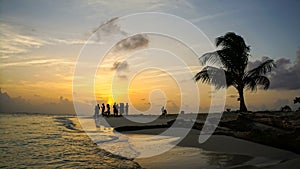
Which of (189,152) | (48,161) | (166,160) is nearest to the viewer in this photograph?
(166,160)

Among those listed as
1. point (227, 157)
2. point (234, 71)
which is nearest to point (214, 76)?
point (234, 71)

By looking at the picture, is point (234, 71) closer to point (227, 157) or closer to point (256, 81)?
point (256, 81)

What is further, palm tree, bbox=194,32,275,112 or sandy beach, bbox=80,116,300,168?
palm tree, bbox=194,32,275,112

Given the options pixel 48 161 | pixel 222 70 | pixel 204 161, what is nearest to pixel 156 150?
pixel 204 161

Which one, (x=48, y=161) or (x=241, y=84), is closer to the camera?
(x=48, y=161)

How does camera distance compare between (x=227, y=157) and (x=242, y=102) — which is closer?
(x=227, y=157)

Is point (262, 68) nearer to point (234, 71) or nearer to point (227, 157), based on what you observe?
point (234, 71)

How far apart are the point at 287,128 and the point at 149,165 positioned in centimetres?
789

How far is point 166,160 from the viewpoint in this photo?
33.8 ft

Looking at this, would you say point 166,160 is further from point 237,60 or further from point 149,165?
point 237,60

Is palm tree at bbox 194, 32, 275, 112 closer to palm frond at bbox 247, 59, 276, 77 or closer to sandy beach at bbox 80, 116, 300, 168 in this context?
palm frond at bbox 247, 59, 276, 77

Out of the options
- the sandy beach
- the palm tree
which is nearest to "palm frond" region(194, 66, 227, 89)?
the palm tree

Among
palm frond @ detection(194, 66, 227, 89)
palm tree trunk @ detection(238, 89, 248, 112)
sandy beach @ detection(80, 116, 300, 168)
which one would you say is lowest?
sandy beach @ detection(80, 116, 300, 168)

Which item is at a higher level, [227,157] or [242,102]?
[242,102]
